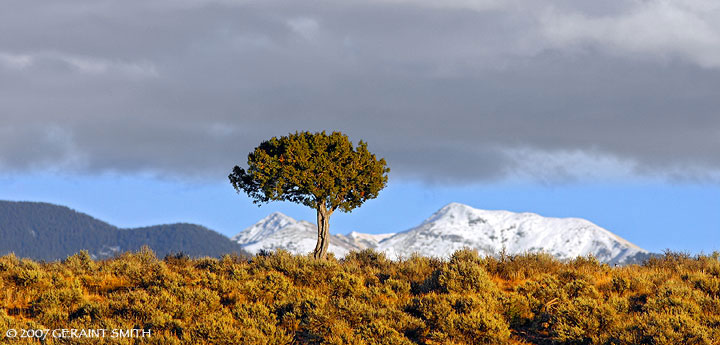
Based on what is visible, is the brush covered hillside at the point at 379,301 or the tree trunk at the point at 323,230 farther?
the tree trunk at the point at 323,230

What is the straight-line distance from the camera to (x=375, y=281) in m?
26.2

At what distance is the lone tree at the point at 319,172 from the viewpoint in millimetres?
39562

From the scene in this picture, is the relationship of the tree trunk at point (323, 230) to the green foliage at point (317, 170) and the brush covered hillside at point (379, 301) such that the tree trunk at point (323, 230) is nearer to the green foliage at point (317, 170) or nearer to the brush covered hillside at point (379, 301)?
the green foliage at point (317, 170)

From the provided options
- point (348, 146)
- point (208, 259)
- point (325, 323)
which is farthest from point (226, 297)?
point (348, 146)

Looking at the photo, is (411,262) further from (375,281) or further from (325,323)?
(325,323)

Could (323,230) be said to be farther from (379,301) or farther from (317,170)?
(379,301)

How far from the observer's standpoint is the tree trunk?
39.2 metres

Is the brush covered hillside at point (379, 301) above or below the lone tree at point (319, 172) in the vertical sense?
below

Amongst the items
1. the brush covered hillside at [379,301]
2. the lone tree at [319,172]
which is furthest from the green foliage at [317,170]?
the brush covered hillside at [379,301]

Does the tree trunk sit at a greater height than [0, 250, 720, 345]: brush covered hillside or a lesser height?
greater

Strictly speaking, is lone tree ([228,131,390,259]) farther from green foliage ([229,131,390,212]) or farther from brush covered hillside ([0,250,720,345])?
brush covered hillside ([0,250,720,345])

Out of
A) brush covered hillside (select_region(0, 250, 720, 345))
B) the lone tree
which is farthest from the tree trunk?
brush covered hillside (select_region(0, 250, 720, 345))

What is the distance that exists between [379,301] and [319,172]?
680 inches

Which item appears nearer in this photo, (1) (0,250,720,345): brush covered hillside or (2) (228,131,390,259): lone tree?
(1) (0,250,720,345): brush covered hillside
